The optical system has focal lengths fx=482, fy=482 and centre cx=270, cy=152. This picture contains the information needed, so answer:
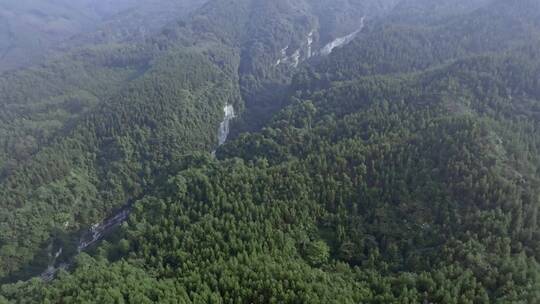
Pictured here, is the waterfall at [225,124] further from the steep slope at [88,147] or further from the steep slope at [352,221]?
→ the steep slope at [352,221]

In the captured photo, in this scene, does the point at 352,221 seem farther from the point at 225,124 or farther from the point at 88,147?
the point at 225,124

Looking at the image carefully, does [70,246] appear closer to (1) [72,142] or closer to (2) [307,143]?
(1) [72,142]

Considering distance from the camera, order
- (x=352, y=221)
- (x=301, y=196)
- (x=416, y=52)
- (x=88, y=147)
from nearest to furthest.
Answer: (x=352, y=221) → (x=301, y=196) → (x=88, y=147) → (x=416, y=52)

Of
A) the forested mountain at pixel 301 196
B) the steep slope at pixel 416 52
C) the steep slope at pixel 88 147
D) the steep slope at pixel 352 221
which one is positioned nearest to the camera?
Result: the steep slope at pixel 352 221

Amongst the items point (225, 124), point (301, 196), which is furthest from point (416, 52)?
point (301, 196)

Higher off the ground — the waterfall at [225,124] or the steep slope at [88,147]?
the steep slope at [88,147]

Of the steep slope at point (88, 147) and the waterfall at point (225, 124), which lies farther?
the waterfall at point (225, 124)

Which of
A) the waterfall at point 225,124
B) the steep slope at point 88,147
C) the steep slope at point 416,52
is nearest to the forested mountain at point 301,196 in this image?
the steep slope at point 88,147

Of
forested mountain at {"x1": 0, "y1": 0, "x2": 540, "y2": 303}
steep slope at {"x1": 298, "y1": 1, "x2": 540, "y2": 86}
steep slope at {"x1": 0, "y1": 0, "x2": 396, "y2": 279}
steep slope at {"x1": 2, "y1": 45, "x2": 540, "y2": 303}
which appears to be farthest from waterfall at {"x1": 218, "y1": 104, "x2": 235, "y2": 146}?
steep slope at {"x1": 2, "y1": 45, "x2": 540, "y2": 303}
